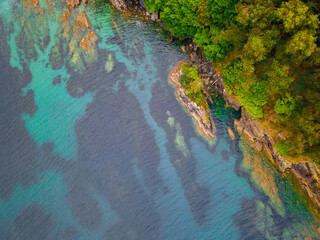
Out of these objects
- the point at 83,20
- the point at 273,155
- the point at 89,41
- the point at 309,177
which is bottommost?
the point at 309,177

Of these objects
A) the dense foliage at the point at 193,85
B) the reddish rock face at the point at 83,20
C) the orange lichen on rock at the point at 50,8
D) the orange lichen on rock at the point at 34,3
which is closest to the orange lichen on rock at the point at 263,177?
the dense foliage at the point at 193,85

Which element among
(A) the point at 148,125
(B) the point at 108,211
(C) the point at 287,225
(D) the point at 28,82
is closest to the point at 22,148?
(D) the point at 28,82

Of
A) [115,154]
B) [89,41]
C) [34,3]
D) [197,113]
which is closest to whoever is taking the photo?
[115,154]

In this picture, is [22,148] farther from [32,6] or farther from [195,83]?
[195,83]

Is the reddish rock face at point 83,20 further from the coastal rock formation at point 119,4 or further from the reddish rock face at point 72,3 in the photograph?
the coastal rock formation at point 119,4

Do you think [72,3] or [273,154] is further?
[72,3]

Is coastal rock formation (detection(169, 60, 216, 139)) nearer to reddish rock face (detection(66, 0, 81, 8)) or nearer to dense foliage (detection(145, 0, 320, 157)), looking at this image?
dense foliage (detection(145, 0, 320, 157))

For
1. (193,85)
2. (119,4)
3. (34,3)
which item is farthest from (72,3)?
(193,85)

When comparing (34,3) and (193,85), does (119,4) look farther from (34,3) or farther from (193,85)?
(193,85)
